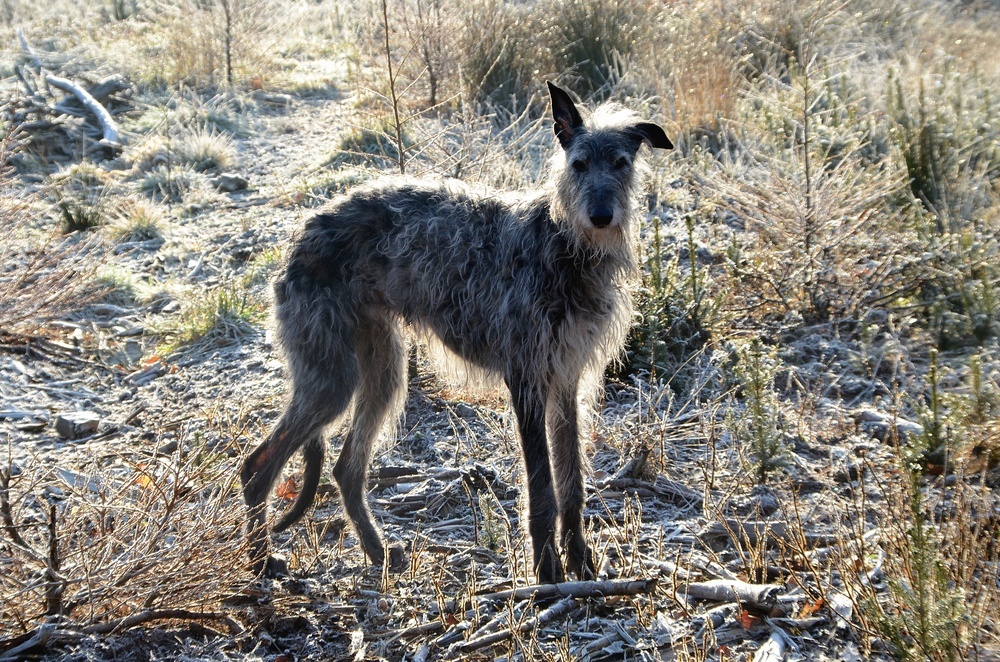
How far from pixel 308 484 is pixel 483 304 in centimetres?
140

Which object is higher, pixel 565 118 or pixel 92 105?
pixel 92 105

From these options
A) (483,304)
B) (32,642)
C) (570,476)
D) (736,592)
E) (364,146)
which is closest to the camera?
(32,642)

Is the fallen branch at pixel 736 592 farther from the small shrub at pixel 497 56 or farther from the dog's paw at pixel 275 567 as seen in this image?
the small shrub at pixel 497 56

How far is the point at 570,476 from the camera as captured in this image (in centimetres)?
462

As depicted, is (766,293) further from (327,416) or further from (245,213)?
(245,213)

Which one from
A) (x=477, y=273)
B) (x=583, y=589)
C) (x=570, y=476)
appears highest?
(x=477, y=273)

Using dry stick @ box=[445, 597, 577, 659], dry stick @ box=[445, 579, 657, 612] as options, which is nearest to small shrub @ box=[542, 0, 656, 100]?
dry stick @ box=[445, 579, 657, 612]

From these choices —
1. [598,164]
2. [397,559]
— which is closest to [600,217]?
[598,164]

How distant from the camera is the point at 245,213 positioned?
9.65m

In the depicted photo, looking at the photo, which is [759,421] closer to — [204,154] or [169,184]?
[169,184]

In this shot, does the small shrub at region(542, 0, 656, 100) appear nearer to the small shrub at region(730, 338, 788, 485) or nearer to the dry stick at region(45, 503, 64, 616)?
the small shrub at region(730, 338, 788, 485)

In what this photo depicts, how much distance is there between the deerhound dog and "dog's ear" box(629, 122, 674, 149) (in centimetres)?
1

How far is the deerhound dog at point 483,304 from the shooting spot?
177 inches

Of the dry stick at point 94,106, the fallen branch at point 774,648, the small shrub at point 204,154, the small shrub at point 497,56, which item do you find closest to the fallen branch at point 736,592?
the fallen branch at point 774,648
